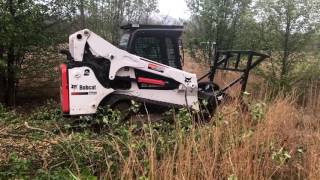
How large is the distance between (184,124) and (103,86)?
9.96 feet

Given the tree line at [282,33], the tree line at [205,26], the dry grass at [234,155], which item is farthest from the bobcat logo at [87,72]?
the tree line at [282,33]

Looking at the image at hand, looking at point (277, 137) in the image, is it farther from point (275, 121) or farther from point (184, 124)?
point (184, 124)

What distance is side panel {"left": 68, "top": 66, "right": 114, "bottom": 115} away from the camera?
7.67 meters

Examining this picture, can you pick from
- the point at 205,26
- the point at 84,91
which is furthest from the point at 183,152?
the point at 205,26

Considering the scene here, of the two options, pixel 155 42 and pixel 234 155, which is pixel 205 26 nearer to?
pixel 155 42

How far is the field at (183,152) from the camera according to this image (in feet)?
13.1

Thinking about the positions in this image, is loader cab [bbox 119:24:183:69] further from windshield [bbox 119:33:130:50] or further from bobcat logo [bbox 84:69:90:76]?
bobcat logo [bbox 84:69:90:76]

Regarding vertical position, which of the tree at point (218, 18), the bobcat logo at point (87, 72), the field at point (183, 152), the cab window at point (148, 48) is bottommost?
the field at point (183, 152)

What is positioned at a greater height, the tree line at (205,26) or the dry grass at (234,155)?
the tree line at (205,26)

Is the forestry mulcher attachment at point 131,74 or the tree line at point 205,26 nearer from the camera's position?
the forestry mulcher attachment at point 131,74

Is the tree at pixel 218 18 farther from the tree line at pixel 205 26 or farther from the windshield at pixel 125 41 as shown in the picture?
the windshield at pixel 125 41

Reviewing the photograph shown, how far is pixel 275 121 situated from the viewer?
200 inches

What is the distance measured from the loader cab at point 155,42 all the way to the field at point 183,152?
319cm

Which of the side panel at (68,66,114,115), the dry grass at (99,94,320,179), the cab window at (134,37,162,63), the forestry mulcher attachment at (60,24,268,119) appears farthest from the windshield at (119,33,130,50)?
the dry grass at (99,94,320,179)
